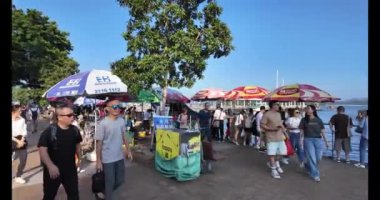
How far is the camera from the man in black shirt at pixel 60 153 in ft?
13.4

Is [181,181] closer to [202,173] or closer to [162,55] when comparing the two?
[202,173]

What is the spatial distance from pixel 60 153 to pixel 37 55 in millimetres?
34102

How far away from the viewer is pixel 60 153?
4.17 metres

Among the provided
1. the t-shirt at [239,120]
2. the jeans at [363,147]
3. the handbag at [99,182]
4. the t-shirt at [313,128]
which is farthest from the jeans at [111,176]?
the t-shirt at [239,120]

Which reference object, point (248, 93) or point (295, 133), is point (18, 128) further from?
point (248, 93)

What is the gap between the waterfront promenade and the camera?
249 inches

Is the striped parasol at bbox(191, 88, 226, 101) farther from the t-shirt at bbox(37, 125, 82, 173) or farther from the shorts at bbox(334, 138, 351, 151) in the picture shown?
the t-shirt at bbox(37, 125, 82, 173)

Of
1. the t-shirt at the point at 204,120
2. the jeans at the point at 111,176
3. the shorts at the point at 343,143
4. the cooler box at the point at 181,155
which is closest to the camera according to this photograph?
the jeans at the point at 111,176

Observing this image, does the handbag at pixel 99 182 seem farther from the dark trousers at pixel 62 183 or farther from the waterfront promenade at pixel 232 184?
the waterfront promenade at pixel 232 184

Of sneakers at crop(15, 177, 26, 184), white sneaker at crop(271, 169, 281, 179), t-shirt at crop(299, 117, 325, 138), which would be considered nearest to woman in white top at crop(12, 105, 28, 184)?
sneakers at crop(15, 177, 26, 184)

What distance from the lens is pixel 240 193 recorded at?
21.2 ft

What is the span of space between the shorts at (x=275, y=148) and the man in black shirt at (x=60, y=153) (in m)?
4.74

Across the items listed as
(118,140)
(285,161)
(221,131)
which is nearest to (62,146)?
(118,140)
